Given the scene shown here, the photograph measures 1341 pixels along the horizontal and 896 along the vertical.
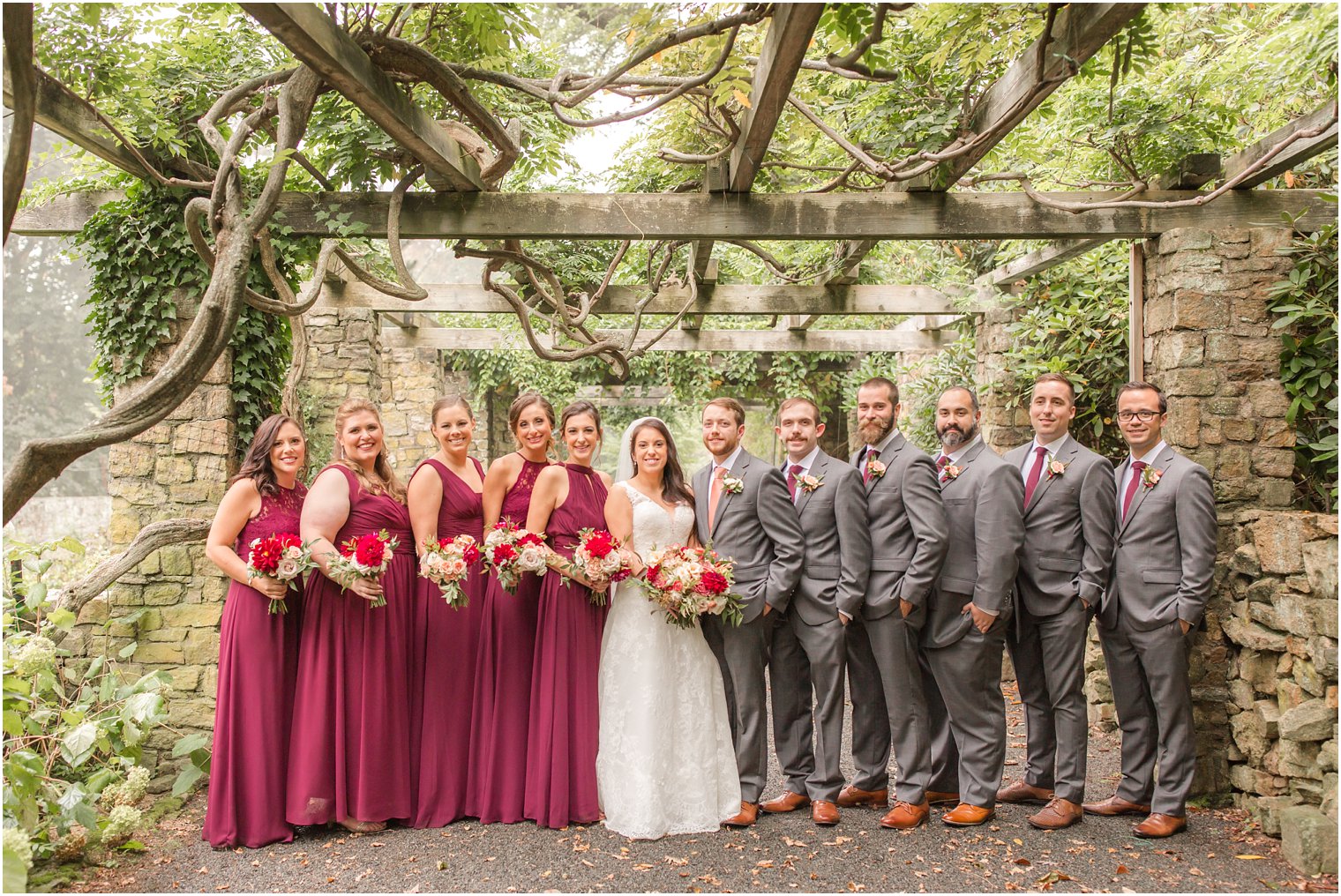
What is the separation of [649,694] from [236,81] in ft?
12.2

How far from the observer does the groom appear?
446 cm

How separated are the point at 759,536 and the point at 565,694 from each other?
119 cm

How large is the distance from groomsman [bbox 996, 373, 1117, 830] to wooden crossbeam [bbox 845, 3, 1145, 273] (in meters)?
1.22

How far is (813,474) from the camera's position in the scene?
4.60m

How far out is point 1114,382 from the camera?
6.46 metres

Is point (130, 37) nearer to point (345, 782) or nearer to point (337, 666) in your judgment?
point (337, 666)

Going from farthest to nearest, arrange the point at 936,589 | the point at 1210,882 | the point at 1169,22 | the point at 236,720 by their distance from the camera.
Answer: the point at 1169,22, the point at 936,589, the point at 236,720, the point at 1210,882

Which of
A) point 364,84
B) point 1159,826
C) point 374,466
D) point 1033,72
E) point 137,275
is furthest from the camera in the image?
point 137,275

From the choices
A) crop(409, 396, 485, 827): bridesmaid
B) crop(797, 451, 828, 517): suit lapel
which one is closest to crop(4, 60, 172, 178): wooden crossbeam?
crop(409, 396, 485, 827): bridesmaid

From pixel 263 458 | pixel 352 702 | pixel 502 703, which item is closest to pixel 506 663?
pixel 502 703

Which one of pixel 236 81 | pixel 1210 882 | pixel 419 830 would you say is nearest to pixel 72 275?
pixel 236 81

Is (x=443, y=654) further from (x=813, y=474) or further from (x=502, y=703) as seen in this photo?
(x=813, y=474)

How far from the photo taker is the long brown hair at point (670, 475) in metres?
4.67

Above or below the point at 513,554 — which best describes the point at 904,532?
above
